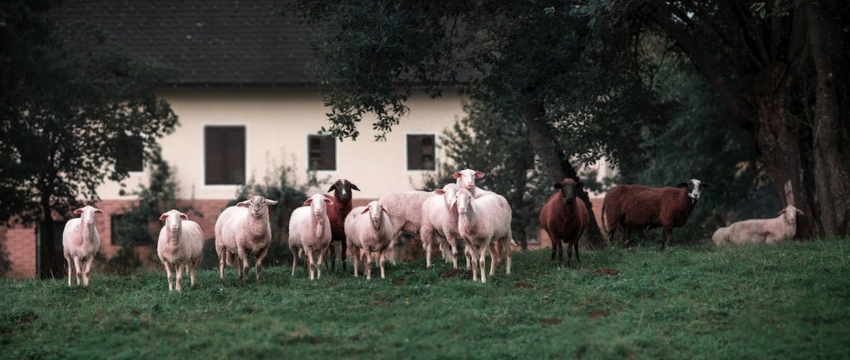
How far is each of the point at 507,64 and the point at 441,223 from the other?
20.9 feet

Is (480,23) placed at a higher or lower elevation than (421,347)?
higher

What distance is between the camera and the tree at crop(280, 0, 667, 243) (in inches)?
960

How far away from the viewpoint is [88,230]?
64.3ft

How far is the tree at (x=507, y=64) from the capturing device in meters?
24.4

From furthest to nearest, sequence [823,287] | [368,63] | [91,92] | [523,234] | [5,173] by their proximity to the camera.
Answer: [523,234]
[91,92]
[5,173]
[368,63]
[823,287]

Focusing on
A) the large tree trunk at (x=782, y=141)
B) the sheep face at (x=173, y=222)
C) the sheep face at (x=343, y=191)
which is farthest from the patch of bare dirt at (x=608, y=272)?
the large tree trunk at (x=782, y=141)

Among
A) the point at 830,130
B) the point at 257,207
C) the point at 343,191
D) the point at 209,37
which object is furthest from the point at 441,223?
the point at 209,37

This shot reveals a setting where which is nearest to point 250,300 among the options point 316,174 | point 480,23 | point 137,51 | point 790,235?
point 480,23

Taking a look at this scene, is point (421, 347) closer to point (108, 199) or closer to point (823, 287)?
point (823, 287)

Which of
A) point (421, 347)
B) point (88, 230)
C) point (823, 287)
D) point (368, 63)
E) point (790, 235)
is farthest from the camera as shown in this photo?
point (790, 235)

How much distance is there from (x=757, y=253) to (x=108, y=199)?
25329 millimetres

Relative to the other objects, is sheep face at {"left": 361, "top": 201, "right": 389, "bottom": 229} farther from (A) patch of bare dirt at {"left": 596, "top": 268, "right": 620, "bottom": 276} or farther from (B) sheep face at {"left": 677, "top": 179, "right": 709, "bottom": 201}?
(B) sheep face at {"left": 677, "top": 179, "right": 709, "bottom": 201}

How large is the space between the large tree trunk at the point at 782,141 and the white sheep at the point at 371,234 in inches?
373

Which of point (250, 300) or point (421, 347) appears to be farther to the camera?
point (250, 300)
